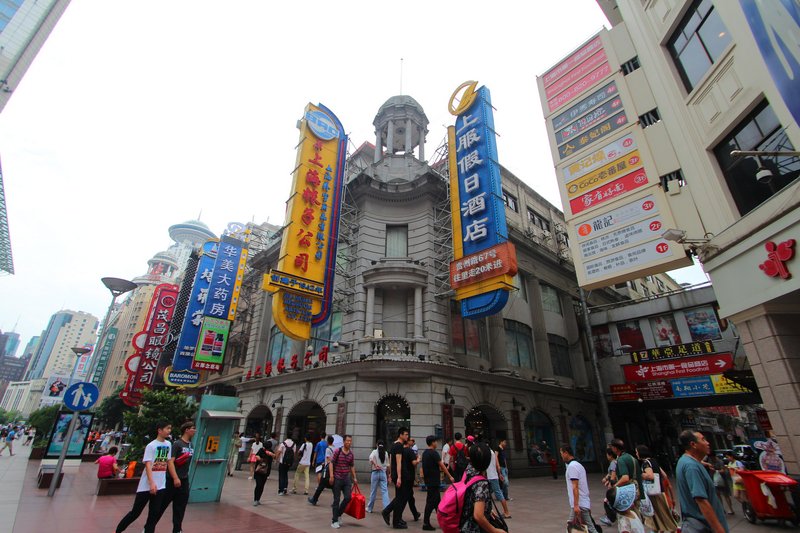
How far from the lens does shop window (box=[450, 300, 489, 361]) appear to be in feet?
63.1

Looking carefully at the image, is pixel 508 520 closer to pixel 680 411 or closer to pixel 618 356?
pixel 618 356

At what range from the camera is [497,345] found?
804 inches

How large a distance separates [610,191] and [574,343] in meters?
17.0

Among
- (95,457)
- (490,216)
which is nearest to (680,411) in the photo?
(490,216)

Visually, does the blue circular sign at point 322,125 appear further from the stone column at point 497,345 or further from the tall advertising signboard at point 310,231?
the stone column at point 497,345

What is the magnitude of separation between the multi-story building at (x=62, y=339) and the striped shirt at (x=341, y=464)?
20186cm

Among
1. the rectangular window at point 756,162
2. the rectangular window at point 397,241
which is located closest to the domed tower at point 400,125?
the rectangular window at point 397,241

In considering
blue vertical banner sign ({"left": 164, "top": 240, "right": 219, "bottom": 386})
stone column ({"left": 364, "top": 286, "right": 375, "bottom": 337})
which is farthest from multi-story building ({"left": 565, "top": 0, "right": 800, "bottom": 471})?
blue vertical banner sign ({"left": 164, "top": 240, "right": 219, "bottom": 386})

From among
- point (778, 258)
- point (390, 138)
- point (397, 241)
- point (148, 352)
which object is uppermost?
point (390, 138)

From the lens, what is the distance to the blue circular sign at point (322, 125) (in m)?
19.6

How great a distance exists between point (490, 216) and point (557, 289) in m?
13.2

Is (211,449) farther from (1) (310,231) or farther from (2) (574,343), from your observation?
(2) (574,343)

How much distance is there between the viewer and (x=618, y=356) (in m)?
27.3

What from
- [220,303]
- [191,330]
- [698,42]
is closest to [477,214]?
[698,42]
